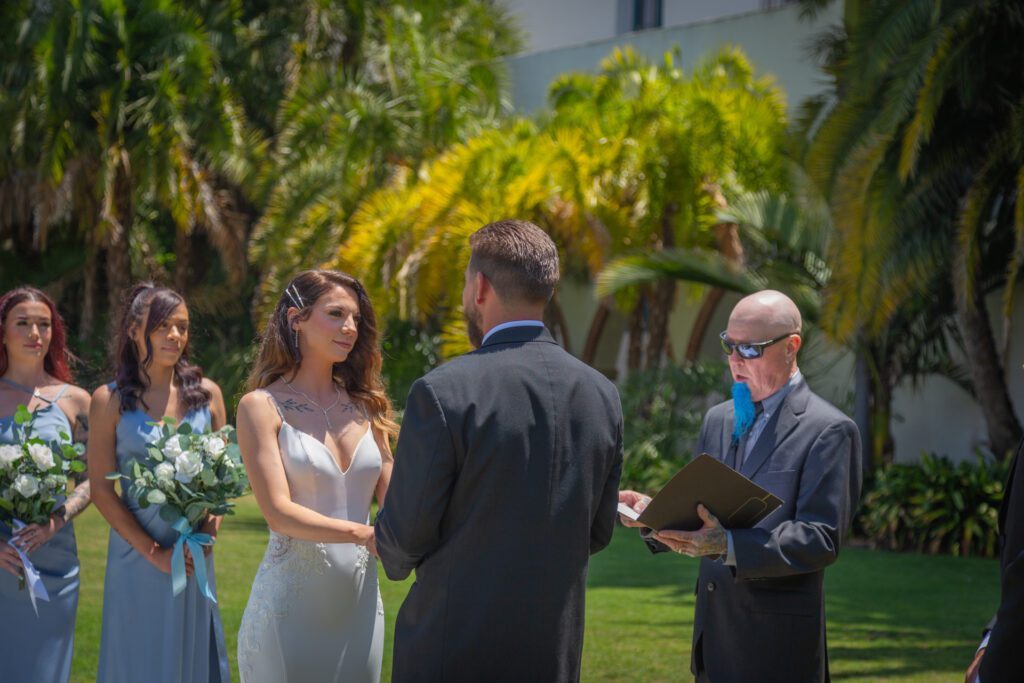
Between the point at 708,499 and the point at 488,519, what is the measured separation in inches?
42.5

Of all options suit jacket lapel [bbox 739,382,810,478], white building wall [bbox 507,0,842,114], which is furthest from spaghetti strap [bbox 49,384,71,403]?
white building wall [bbox 507,0,842,114]

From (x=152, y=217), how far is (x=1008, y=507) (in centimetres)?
2344

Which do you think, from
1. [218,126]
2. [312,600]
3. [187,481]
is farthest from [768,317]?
[218,126]

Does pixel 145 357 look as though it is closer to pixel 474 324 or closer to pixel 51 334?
pixel 51 334

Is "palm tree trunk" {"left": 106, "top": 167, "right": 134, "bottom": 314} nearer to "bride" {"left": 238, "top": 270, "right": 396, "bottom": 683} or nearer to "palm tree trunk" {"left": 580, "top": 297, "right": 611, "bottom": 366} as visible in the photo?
Result: "palm tree trunk" {"left": 580, "top": 297, "right": 611, "bottom": 366}

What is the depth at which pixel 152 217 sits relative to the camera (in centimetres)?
2498

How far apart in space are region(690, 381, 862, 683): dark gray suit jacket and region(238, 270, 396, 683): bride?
4.10 ft

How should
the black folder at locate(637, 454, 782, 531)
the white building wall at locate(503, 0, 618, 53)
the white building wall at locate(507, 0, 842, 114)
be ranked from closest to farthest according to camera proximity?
the black folder at locate(637, 454, 782, 531)
the white building wall at locate(507, 0, 842, 114)
the white building wall at locate(503, 0, 618, 53)

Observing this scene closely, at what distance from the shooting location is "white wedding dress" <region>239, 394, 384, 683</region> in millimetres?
4527

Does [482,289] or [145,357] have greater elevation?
[482,289]

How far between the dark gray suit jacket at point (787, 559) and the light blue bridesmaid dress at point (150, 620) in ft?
7.32

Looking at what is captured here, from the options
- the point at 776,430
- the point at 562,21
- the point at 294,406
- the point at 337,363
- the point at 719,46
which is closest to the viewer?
the point at 776,430

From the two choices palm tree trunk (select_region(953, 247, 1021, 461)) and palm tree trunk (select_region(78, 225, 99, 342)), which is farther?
palm tree trunk (select_region(78, 225, 99, 342))

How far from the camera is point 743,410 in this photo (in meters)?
4.78
